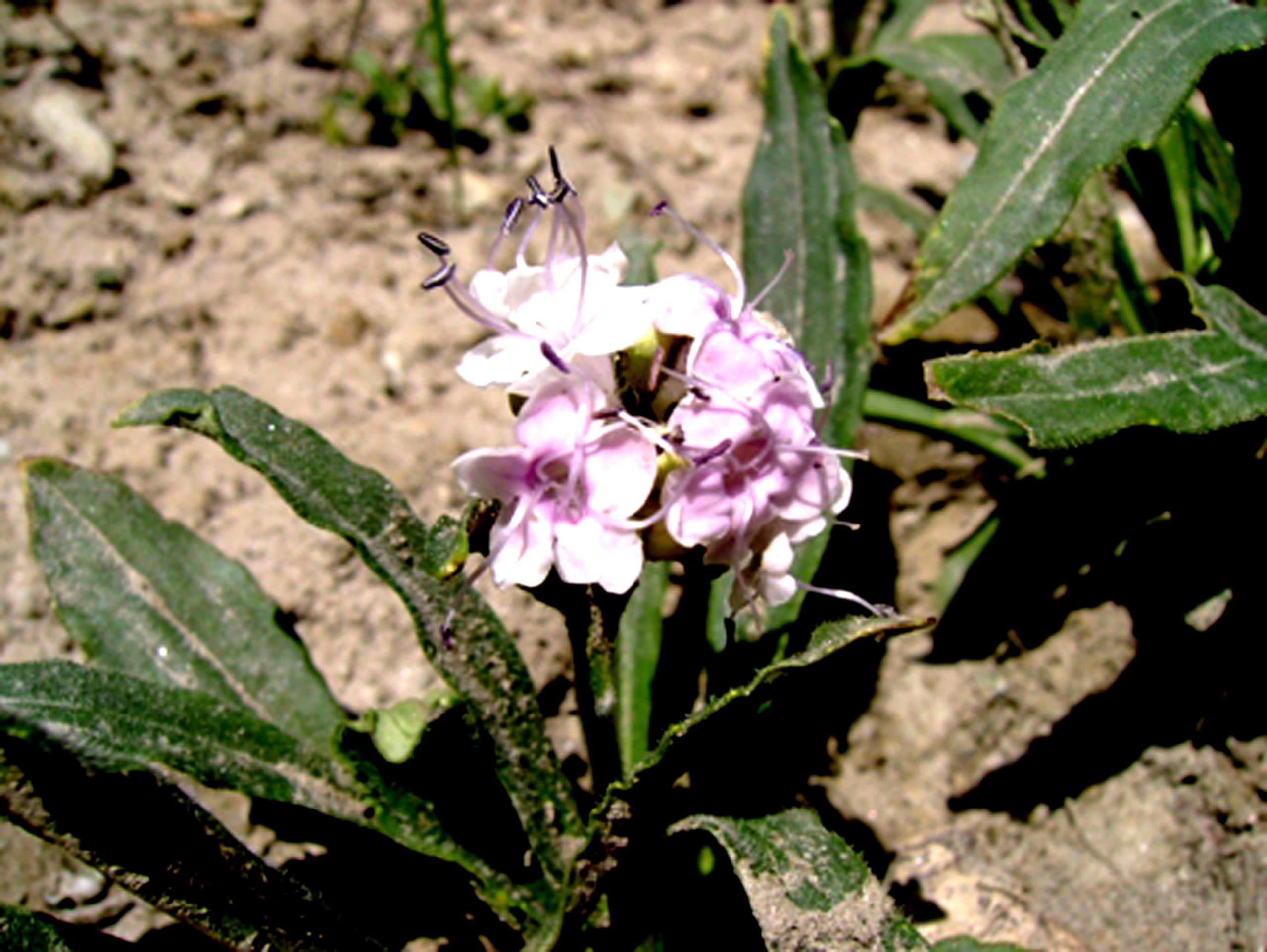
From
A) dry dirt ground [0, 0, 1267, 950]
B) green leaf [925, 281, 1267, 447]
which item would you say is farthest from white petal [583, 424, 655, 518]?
dry dirt ground [0, 0, 1267, 950]

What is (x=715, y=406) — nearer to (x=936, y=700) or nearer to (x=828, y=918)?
(x=828, y=918)

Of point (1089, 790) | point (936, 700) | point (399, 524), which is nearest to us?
point (399, 524)

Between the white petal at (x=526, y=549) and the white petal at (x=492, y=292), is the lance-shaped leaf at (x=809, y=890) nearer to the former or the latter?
the white petal at (x=526, y=549)

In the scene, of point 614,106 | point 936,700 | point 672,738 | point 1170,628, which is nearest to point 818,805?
point 936,700

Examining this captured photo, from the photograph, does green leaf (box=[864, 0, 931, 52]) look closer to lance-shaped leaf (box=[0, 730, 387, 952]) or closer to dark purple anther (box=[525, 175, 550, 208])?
dark purple anther (box=[525, 175, 550, 208])

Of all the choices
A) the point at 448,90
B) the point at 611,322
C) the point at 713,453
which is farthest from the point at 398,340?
the point at 713,453

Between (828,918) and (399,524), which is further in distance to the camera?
(399,524)
